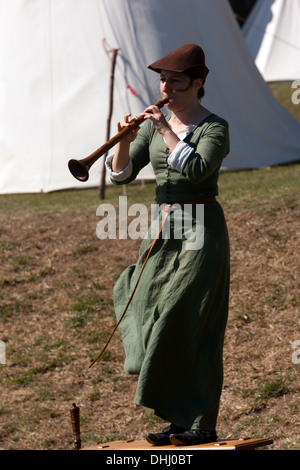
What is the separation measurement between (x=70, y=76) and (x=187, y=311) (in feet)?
25.7

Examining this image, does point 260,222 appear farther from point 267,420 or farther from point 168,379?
point 168,379

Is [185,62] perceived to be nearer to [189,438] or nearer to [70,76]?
[189,438]

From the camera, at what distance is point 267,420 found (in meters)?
5.17

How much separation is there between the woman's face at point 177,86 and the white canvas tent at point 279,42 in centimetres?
1706

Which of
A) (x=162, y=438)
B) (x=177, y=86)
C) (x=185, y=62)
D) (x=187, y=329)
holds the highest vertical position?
(x=185, y=62)

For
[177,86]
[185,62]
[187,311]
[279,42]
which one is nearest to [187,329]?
[187,311]

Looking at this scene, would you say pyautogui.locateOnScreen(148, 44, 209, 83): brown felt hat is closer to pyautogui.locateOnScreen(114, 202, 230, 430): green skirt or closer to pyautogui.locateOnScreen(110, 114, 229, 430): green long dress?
pyautogui.locateOnScreen(110, 114, 229, 430): green long dress

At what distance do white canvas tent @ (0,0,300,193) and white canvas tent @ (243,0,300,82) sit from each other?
9.37 meters

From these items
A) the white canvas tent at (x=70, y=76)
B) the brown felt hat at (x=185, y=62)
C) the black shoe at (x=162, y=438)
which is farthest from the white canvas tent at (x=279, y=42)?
the black shoe at (x=162, y=438)

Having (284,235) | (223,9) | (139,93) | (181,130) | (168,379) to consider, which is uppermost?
(223,9)

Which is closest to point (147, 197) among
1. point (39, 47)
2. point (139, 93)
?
point (139, 93)

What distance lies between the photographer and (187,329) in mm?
3936

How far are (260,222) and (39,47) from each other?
492 cm

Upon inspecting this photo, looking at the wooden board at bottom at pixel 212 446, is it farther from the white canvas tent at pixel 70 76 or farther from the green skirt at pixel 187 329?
the white canvas tent at pixel 70 76
